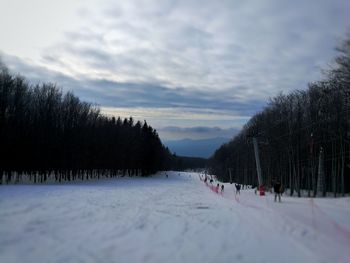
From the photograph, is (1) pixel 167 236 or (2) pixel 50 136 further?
(2) pixel 50 136

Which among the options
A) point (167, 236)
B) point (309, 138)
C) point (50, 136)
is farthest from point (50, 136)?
point (167, 236)

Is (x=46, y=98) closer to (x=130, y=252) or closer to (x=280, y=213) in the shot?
(x=280, y=213)

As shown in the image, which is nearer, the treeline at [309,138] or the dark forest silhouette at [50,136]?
the treeline at [309,138]

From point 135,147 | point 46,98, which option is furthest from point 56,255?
point 135,147

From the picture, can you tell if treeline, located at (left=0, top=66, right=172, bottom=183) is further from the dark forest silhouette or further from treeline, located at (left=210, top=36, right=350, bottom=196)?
treeline, located at (left=210, top=36, right=350, bottom=196)

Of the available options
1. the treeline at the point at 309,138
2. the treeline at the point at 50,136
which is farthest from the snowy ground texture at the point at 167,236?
the treeline at the point at 50,136

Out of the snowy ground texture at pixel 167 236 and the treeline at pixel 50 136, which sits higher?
the treeline at pixel 50 136

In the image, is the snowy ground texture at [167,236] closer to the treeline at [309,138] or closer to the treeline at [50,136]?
the treeline at [309,138]

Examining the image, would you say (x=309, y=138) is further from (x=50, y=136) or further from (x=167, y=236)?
(x=167, y=236)

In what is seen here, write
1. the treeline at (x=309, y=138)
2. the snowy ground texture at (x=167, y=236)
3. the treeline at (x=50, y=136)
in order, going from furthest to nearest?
the treeline at (x=50, y=136)
the treeline at (x=309, y=138)
the snowy ground texture at (x=167, y=236)

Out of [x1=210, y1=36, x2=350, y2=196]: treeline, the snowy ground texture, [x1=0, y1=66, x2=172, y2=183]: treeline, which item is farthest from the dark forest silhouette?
the snowy ground texture

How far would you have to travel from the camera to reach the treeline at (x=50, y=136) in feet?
226

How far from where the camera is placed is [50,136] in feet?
259

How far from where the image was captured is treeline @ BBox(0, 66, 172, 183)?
6881 cm
